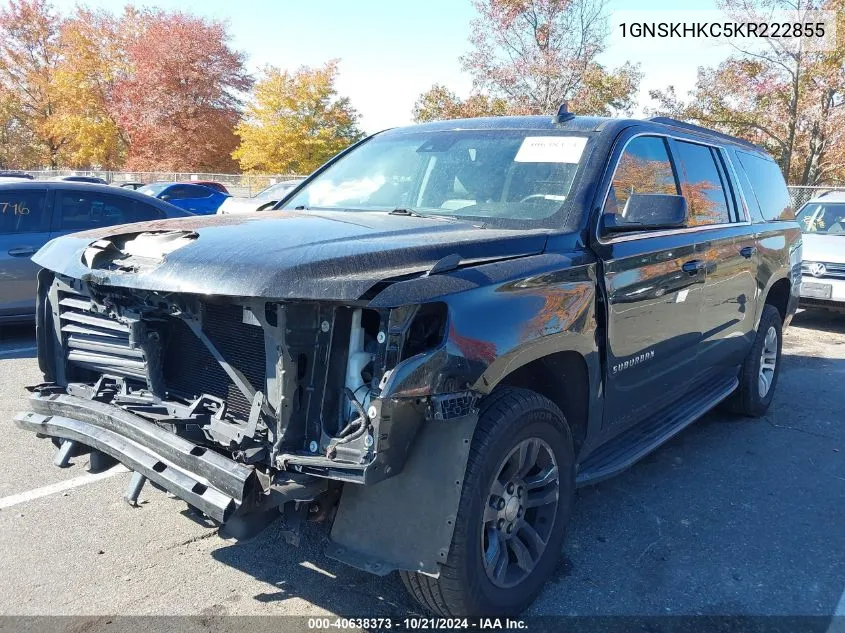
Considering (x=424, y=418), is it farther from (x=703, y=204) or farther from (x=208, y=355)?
(x=703, y=204)

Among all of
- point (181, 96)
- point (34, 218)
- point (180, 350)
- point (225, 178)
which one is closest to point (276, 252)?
point (180, 350)

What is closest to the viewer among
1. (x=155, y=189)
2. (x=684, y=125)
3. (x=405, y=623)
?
(x=405, y=623)

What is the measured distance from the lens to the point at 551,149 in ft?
11.5

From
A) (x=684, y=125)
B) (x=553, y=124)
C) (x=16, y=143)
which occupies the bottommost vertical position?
(x=553, y=124)

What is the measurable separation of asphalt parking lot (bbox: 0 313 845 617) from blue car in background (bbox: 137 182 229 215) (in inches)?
547

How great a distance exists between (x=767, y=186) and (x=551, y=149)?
9.86ft

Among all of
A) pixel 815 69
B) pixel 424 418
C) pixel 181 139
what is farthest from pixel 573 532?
pixel 181 139

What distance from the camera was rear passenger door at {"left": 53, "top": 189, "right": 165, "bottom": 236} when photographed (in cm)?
755

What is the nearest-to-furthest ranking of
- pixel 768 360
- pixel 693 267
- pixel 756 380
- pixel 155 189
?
pixel 693 267 < pixel 756 380 < pixel 768 360 < pixel 155 189

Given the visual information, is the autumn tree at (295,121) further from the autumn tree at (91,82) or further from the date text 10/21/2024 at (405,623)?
the date text 10/21/2024 at (405,623)

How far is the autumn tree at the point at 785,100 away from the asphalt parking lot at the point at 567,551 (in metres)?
19.8

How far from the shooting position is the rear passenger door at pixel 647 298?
3.28m

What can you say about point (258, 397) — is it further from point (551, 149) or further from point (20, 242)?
point (20, 242)

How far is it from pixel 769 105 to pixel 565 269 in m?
22.7
